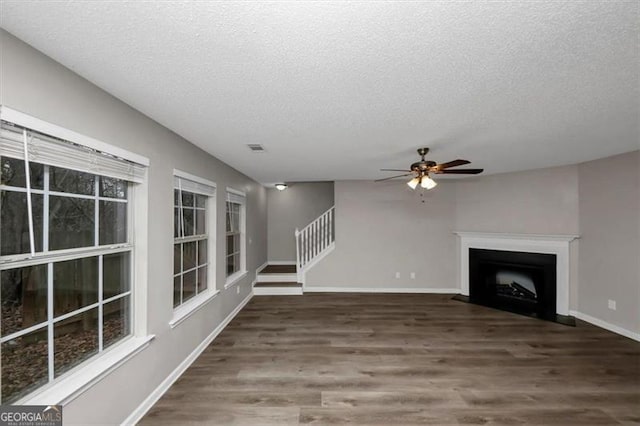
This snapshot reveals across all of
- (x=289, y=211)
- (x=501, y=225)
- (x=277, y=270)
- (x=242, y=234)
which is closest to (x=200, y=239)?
(x=242, y=234)

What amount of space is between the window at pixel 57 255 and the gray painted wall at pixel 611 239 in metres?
5.83

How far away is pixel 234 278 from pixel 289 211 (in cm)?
341

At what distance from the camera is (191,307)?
318cm

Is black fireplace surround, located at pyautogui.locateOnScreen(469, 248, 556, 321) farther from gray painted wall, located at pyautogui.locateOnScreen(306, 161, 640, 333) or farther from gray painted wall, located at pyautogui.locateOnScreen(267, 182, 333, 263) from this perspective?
gray painted wall, located at pyautogui.locateOnScreen(267, 182, 333, 263)

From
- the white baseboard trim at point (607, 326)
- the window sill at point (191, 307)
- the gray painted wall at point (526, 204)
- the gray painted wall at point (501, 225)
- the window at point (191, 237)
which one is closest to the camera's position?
the window sill at point (191, 307)

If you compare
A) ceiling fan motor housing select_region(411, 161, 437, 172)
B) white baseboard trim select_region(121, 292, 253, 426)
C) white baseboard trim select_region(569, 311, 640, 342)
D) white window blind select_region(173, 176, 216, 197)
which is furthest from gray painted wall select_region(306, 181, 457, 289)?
white window blind select_region(173, 176, 216, 197)

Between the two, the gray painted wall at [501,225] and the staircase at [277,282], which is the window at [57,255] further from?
the gray painted wall at [501,225]

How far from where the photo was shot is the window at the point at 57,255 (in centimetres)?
141

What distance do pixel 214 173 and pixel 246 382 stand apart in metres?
2.55

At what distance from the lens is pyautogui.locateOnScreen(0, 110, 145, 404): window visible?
1414 millimetres

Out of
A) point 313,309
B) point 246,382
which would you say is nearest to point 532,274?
point 313,309

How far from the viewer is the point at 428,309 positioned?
193 inches

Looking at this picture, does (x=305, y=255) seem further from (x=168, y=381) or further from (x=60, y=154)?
(x=60, y=154)

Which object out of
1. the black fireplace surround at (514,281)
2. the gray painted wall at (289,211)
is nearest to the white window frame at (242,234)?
the gray painted wall at (289,211)
